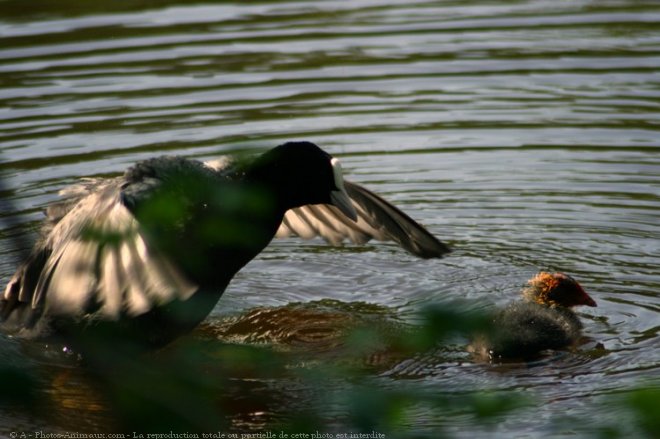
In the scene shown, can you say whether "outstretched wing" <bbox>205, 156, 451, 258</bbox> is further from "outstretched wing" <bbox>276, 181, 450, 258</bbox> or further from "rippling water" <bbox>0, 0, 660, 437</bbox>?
"rippling water" <bbox>0, 0, 660, 437</bbox>

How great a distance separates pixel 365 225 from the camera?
6918 millimetres

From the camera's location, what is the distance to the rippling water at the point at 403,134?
5930mm

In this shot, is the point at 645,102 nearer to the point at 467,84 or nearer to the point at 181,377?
the point at 467,84

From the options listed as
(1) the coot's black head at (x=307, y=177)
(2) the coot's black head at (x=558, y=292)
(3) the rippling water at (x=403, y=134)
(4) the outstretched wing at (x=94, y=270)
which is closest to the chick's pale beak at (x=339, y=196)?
(1) the coot's black head at (x=307, y=177)

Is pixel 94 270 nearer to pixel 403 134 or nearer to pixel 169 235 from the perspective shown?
pixel 169 235

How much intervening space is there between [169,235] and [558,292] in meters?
4.41

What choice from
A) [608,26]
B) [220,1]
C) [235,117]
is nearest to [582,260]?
[235,117]

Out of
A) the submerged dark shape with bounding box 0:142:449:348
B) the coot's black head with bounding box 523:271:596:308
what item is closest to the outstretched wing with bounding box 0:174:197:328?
the submerged dark shape with bounding box 0:142:449:348

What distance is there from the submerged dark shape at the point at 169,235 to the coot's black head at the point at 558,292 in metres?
0.57

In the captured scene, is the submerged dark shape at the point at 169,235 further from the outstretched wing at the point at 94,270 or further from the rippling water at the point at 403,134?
the rippling water at the point at 403,134

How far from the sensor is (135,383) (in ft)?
5.38

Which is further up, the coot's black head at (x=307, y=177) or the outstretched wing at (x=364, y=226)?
the coot's black head at (x=307, y=177)

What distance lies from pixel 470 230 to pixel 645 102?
297 cm

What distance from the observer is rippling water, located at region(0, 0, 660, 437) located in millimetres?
5930
